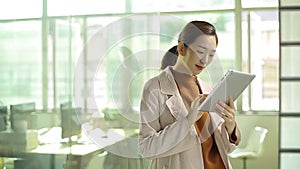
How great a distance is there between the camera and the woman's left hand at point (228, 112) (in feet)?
4.43

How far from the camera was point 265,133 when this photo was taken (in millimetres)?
1970

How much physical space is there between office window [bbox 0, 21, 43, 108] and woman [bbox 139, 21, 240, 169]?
787mm

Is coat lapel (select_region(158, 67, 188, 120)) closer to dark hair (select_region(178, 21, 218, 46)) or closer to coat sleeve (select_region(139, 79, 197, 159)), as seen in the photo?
coat sleeve (select_region(139, 79, 197, 159))

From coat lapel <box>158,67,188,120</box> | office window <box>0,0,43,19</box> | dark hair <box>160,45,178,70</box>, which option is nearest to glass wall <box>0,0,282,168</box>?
office window <box>0,0,43,19</box>

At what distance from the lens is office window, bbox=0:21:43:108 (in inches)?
79.0

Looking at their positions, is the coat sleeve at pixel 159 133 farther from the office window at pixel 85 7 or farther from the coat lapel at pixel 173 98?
the office window at pixel 85 7

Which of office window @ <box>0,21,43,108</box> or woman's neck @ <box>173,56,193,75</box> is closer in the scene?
woman's neck @ <box>173,56,193,75</box>

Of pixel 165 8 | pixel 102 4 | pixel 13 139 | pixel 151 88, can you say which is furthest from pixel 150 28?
pixel 13 139

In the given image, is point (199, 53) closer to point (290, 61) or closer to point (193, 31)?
point (193, 31)

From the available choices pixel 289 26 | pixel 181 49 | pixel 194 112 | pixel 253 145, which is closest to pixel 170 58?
pixel 181 49

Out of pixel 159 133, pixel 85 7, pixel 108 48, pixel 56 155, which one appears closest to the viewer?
pixel 159 133

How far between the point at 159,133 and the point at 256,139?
0.71 m

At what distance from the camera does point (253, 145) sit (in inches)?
73.8

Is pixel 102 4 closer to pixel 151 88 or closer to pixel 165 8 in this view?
pixel 165 8
